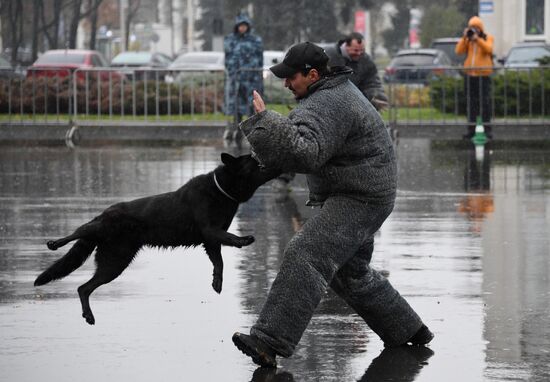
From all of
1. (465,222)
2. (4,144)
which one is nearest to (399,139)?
(4,144)

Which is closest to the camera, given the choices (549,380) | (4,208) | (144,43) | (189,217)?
(549,380)

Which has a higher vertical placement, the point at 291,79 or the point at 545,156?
the point at 291,79

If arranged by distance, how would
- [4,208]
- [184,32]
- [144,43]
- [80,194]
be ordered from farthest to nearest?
[184,32] → [144,43] → [80,194] → [4,208]

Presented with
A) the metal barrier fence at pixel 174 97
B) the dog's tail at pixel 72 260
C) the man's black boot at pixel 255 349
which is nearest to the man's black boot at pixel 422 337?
the man's black boot at pixel 255 349

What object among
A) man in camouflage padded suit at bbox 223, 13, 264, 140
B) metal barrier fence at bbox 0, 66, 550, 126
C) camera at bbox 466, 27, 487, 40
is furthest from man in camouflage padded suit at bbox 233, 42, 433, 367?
metal barrier fence at bbox 0, 66, 550, 126

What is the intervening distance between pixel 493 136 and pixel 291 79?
1580 centimetres

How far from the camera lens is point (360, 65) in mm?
13117

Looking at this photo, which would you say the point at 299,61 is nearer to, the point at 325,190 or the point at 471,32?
the point at 325,190

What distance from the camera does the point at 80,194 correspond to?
14.8 metres

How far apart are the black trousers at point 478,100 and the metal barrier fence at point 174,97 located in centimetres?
22

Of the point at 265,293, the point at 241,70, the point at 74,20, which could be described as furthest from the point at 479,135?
the point at 74,20

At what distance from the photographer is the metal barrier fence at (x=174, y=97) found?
22658mm

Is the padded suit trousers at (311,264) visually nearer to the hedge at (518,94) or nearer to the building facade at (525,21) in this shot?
the hedge at (518,94)

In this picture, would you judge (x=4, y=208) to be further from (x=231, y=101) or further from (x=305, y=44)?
(x=231, y=101)
